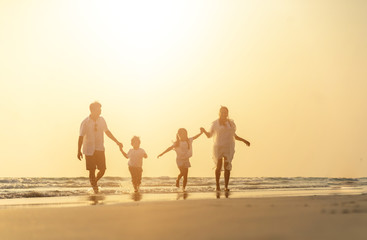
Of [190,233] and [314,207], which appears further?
[314,207]

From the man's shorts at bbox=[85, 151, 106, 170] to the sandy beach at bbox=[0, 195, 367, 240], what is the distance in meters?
7.48

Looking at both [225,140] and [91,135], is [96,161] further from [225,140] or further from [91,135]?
[225,140]

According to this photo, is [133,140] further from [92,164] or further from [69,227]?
[69,227]

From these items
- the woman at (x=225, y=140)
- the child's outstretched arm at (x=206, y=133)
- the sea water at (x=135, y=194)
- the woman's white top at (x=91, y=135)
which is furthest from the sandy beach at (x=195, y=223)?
the child's outstretched arm at (x=206, y=133)

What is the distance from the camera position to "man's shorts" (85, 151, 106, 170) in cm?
1498

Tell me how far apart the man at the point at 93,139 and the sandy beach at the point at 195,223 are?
7410 millimetres

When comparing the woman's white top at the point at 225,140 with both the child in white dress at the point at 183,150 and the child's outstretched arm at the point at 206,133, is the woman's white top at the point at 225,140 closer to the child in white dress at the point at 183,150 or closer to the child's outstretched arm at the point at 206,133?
the child's outstretched arm at the point at 206,133

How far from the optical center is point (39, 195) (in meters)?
15.3

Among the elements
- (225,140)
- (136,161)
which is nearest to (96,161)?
(136,161)

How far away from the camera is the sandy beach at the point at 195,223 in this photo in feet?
16.0

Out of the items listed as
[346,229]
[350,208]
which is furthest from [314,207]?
[346,229]

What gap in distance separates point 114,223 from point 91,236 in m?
0.99

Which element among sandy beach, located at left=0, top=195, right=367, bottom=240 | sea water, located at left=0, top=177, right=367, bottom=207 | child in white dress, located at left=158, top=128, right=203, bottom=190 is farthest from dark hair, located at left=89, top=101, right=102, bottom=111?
sandy beach, located at left=0, top=195, right=367, bottom=240

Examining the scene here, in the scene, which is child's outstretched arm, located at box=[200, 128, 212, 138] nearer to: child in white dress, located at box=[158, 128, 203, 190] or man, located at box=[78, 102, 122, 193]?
child in white dress, located at box=[158, 128, 203, 190]
